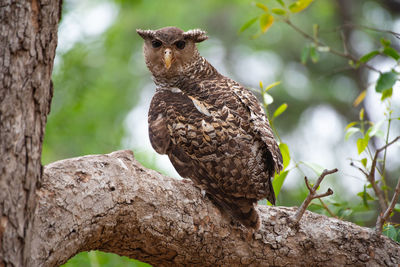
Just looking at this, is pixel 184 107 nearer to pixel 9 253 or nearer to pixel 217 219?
pixel 217 219

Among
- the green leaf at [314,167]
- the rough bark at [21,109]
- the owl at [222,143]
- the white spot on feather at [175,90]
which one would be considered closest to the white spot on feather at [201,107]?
the owl at [222,143]

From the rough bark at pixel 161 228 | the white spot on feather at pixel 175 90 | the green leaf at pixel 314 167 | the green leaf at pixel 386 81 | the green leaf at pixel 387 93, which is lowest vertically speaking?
the rough bark at pixel 161 228

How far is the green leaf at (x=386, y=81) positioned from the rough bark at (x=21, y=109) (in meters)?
1.97

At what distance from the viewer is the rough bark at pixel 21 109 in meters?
1.67

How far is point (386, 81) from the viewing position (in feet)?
9.59

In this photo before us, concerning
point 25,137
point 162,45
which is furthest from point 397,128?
point 25,137

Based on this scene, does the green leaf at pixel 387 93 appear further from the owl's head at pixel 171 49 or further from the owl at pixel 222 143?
the owl's head at pixel 171 49

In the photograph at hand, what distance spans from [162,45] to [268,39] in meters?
5.29

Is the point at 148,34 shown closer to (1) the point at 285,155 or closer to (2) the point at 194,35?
(2) the point at 194,35

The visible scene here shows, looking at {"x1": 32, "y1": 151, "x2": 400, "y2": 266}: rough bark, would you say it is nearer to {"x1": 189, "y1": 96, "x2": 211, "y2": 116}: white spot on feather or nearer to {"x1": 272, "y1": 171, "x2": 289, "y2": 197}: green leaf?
{"x1": 272, "y1": 171, "x2": 289, "y2": 197}: green leaf

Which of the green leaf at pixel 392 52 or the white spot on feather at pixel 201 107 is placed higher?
the green leaf at pixel 392 52

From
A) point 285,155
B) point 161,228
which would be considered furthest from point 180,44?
point 161,228

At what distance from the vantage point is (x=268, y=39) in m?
8.74

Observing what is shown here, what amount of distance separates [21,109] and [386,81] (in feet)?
7.04
